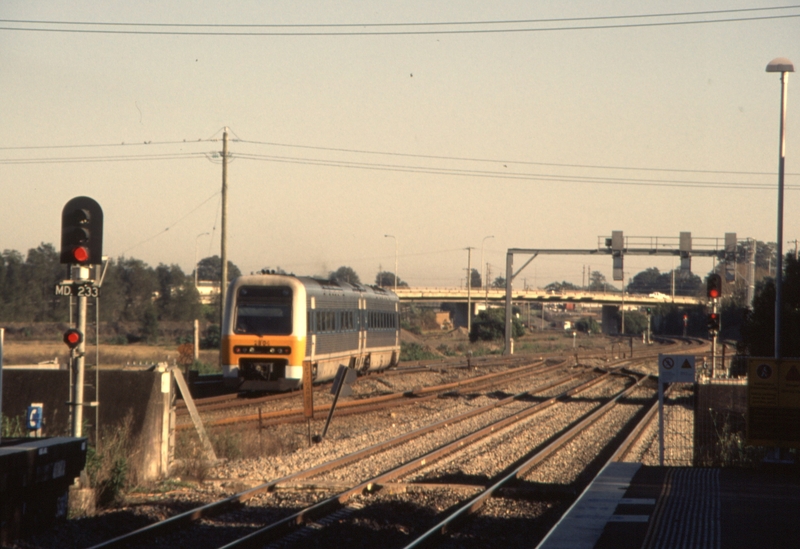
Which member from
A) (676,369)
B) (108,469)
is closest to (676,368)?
(676,369)

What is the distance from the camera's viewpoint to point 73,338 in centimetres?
1081

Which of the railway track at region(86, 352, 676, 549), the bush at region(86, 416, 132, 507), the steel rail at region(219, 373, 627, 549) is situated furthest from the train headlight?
the bush at region(86, 416, 132, 507)

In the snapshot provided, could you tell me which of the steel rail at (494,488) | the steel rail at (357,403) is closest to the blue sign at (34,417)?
the steel rail at (357,403)

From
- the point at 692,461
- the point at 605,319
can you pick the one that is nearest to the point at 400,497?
the point at 692,461

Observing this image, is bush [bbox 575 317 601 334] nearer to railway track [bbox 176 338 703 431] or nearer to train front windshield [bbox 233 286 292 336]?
railway track [bbox 176 338 703 431]

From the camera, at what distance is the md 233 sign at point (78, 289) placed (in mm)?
10836

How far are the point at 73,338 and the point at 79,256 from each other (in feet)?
3.29

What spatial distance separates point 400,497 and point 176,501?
9.06 ft

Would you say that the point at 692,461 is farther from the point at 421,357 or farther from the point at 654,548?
the point at 421,357

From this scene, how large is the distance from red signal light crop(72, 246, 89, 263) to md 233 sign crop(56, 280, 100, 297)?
32 cm

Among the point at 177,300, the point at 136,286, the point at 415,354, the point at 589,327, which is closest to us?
A: the point at 415,354

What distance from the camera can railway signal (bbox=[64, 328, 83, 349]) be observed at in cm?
1078

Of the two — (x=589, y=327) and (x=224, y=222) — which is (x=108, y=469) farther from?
(x=589, y=327)

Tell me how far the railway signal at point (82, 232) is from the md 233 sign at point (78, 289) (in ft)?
0.88
